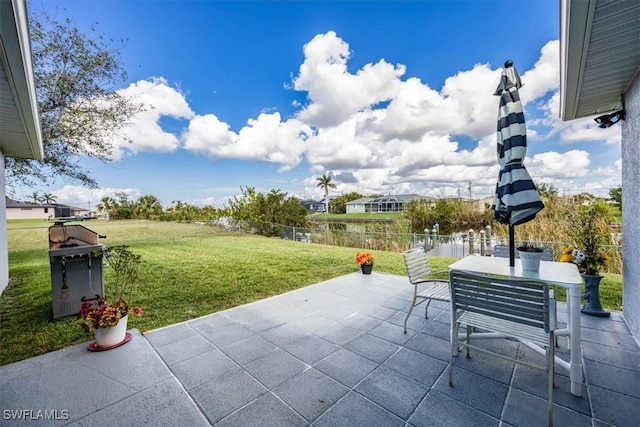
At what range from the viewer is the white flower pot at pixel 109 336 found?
2.45 metres

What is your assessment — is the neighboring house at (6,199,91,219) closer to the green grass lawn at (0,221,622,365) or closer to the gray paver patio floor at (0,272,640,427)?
the green grass lawn at (0,221,622,365)

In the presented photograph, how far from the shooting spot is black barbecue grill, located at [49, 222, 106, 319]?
311cm

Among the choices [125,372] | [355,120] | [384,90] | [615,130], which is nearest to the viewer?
[125,372]

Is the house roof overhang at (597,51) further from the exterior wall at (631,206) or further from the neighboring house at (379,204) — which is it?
the neighboring house at (379,204)

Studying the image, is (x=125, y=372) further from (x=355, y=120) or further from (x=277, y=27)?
(x=355, y=120)

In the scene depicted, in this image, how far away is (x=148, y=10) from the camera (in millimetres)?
5480

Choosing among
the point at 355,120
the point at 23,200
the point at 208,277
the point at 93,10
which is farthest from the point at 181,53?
the point at 355,120

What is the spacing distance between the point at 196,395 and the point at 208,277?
148 inches

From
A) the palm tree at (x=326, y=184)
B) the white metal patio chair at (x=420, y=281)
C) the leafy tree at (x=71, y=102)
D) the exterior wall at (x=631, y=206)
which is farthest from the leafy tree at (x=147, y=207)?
the palm tree at (x=326, y=184)

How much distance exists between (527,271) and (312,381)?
2.03 metres

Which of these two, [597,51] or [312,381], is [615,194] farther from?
[312,381]

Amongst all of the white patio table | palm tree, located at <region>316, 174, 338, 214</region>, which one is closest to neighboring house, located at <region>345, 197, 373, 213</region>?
palm tree, located at <region>316, 174, 338, 214</region>

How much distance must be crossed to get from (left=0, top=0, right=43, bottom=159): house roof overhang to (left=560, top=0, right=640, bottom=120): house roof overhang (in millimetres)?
3600

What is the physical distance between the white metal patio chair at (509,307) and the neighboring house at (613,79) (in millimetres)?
1675
